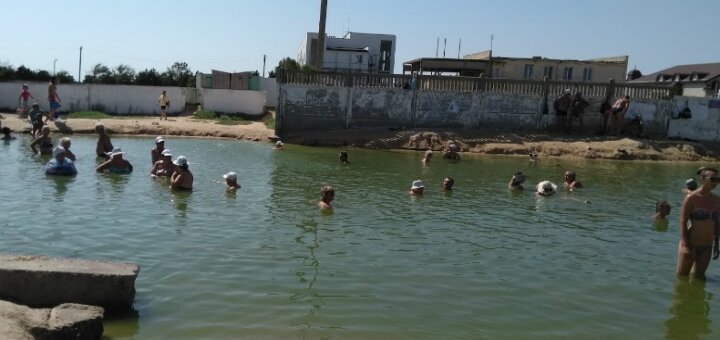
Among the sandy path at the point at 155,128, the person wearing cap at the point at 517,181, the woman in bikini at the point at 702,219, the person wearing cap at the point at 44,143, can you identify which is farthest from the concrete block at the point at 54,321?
the sandy path at the point at 155,128

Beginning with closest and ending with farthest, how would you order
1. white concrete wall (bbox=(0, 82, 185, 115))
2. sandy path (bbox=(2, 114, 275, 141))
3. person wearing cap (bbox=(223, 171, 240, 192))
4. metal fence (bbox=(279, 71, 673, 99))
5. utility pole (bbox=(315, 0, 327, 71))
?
person wearing cap (bbox=(223, 171, 240, 192)), sandy path (bbox=(2, 114, 275, 141)), metal fence (bbox=(279, 71, 673, 99)), utility pole (bbox=(315, 0, 327, 71)), white concrete wall (bbox=(0, 82, 185, 115))

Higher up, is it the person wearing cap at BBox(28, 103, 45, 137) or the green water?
the person wearing cap at BBox(28, 103, 45, 137)

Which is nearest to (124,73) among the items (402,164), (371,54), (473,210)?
(371,54)

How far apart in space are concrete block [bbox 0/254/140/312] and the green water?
13.6 inches

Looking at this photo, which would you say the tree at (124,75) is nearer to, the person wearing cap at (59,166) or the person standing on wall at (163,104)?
the person standing on wall at (163,104)

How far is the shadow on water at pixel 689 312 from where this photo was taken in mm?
7414

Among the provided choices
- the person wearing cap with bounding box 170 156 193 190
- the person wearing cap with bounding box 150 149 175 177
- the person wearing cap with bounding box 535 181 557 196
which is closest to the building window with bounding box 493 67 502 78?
the person wearing cap with bounding box 535 181 557 196

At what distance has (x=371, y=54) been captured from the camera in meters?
47.2

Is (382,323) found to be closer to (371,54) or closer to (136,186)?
(136,186)

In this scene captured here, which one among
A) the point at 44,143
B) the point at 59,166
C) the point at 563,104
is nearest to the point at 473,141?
the point at 563,104

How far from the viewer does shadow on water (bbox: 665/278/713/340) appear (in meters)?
7.41

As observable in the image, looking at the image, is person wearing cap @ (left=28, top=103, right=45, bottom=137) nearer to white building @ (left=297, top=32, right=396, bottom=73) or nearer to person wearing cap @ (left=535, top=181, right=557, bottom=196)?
person wearing cap @ (left=535, top=181, right=557, bottom=196)

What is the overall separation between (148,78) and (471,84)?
26390 mm

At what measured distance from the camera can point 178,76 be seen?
1852 inches
